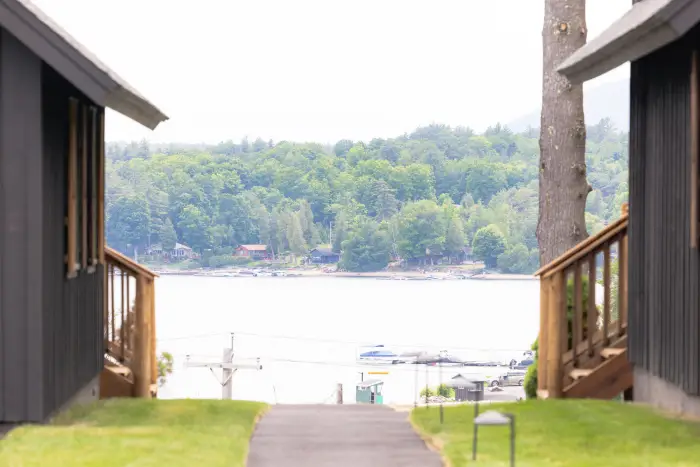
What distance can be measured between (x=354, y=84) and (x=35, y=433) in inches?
5342

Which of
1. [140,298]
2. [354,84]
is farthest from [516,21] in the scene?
[140,298]

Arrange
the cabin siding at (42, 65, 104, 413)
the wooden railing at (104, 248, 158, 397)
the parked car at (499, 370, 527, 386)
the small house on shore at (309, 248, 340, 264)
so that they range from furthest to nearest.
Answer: the small house on shore at (309, 248, 340, 264), the parked car at (499, 370, 527, 386), the wooden railing at (104, 248, 158, 397), the cabin siding at (42, 65, 104, 413)

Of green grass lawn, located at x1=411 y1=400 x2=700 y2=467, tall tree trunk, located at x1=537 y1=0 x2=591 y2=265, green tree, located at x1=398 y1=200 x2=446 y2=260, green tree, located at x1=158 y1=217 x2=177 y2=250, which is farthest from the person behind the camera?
green tree, located at x1=398 y1=200 x2=446 y2=260

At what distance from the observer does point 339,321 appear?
87.6 m

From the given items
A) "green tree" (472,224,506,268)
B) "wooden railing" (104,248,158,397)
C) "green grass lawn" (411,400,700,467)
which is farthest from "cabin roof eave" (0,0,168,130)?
"green tree" (472,224,506,268)

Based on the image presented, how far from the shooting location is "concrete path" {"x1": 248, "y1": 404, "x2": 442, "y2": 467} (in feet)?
29.9

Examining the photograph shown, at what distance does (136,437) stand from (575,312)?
5.20m

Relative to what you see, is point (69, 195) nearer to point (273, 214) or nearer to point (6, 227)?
point (6, 227)

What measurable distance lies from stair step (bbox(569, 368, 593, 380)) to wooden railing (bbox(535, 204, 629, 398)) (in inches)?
1.7

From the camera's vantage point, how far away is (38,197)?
9.59 metres

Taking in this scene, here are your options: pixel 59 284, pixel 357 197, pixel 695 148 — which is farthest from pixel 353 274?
pixel 695 148

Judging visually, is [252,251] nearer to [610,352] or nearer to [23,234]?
[610,352]

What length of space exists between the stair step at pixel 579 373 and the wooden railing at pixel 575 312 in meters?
0.04

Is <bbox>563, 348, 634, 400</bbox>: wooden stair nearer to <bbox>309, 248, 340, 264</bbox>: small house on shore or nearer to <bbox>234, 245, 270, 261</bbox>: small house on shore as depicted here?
<bbox>234, 245, 270, 261</bbox>: small house on shore
